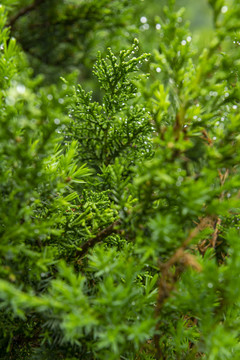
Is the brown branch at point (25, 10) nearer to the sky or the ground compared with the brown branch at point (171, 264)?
nearer to the sky

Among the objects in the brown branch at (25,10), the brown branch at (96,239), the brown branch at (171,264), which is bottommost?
the brown branch at (171,264)

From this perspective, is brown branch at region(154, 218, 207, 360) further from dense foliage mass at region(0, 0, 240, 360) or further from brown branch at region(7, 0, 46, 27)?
brown branch at region(7, 0, 46, 27)

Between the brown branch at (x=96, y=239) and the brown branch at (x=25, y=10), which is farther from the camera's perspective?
the brown branch at (x=25, y=10)

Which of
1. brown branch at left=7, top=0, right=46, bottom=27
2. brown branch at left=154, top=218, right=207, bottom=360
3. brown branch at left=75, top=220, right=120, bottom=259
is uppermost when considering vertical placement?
brown branch at left=7, top=0, right=46, bottom=27

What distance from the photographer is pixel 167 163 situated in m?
0.82

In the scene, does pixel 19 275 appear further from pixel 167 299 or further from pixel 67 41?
pixel 67 41

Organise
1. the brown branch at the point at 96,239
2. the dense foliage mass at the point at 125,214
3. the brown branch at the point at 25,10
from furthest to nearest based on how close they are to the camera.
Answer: the brown branch at the point at 25,10
the brown branch at the point at 96,239
the dense foliage mass at the point at 125,214

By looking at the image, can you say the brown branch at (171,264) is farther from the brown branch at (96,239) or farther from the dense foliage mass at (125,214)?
the brown branch at (96,239)

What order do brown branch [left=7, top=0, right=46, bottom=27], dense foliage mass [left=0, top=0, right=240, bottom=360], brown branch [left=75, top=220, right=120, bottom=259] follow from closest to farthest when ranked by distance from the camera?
dense foliage mass [left=0, top=0, right=240, bottom=360] → brown branch [left=75, top=220, right=120, bottom=259] → brown branch [left=7, top=0, right=46, bottom=27]

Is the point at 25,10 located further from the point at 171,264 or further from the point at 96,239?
the point at 171,264

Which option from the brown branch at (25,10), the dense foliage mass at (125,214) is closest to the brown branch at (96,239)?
the dense foliage mass at (125,214)

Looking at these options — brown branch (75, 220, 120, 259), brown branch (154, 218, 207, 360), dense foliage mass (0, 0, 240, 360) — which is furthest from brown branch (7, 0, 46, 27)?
brown branch (154, 218, 207, 360)

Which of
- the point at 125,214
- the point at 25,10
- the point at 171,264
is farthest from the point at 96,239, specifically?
the point at 25,10

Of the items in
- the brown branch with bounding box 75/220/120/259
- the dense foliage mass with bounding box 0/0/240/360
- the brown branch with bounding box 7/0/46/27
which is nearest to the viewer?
the dense foliage mass with bounding box 0/0/240/360
